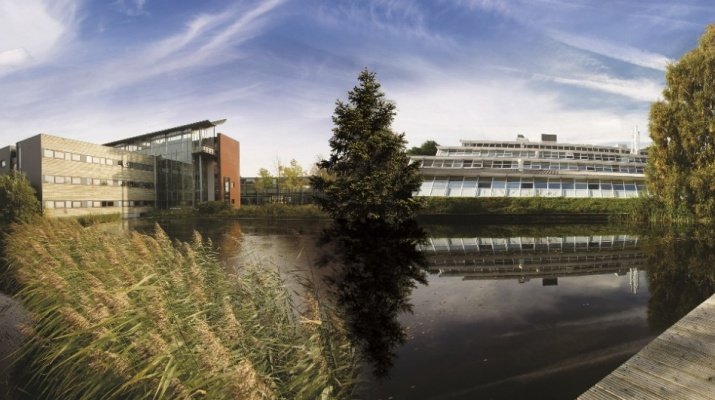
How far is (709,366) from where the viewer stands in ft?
17.7

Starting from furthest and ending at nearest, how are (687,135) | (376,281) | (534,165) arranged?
(534,165) < (687,135) < (376,281)

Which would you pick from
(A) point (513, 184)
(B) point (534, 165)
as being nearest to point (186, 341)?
(A) point (513, 184)

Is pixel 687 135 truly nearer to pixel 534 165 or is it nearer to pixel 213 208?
pixel 534 165

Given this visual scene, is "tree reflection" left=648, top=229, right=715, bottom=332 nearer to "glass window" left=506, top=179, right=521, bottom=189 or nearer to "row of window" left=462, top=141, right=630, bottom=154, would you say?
"glass window" left=506, top=179, right=521, bottom=189

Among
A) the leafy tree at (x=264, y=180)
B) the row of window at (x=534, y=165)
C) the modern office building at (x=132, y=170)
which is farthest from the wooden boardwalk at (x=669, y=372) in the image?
the leafy tree at (x=264, y=180)

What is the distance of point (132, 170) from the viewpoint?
156ft

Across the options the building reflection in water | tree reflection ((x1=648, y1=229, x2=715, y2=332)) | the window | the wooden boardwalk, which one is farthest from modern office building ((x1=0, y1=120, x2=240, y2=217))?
the wooden boardwalk

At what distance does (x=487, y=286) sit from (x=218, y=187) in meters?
44.2

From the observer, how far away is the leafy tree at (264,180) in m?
57.6

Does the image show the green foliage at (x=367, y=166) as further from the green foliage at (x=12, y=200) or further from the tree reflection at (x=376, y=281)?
the green foliage at (x=12, y=200)

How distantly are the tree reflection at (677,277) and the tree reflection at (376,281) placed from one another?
16.1 feet

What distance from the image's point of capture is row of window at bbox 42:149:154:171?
36.6 m

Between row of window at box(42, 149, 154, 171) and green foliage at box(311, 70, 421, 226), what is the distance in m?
33.5

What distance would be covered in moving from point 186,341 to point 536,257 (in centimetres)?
1358
